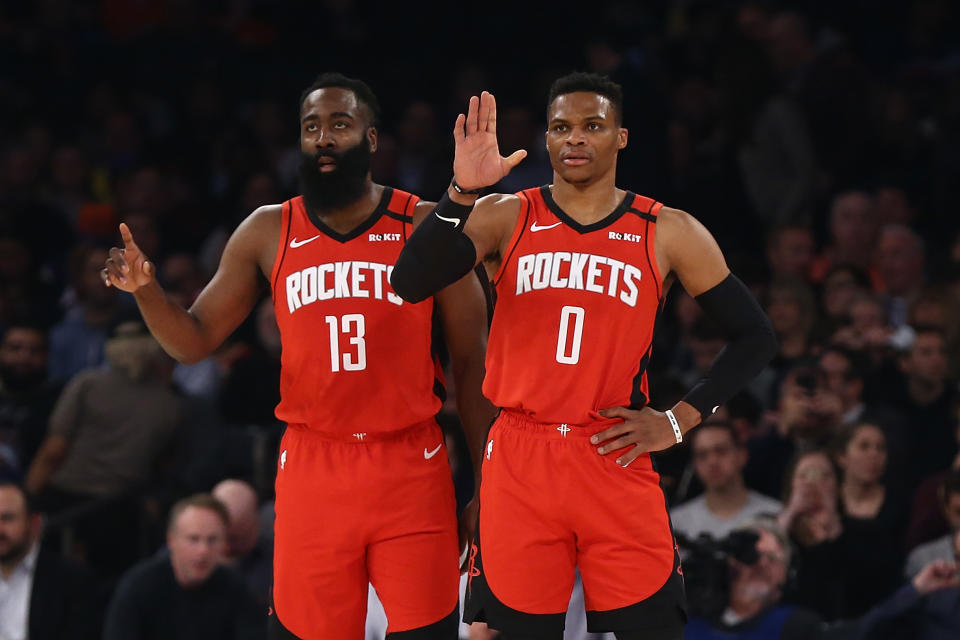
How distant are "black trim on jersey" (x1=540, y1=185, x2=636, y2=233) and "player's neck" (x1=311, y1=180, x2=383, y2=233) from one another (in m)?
0.63

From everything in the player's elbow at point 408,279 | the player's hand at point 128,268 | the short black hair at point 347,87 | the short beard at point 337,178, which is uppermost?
the short black hair at point 347,87

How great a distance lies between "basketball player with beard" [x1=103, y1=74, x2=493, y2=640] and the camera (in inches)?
184

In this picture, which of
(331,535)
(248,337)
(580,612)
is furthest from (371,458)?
(248,337)

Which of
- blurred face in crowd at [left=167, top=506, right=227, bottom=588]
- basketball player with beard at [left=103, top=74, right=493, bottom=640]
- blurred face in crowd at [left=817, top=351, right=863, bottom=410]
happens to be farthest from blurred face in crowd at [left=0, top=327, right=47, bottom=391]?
basketball player with beard at [left=103, top=74, right=493, bottom=640]

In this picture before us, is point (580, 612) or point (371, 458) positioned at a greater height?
point (371, 458)

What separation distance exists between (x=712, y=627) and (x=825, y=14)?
652 cm

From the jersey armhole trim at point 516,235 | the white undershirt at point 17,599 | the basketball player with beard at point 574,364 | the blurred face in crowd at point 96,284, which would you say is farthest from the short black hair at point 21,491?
the jersey armhole trim at point 516,235

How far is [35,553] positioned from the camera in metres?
7.38

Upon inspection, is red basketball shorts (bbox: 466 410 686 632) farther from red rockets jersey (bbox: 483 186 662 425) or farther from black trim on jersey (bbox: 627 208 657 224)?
black trim on jersey (bbox: 627 208 657 224)

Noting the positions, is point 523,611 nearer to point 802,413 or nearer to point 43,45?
point 802,413

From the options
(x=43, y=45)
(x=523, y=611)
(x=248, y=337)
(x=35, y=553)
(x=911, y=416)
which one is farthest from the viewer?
(x=43, y=45)

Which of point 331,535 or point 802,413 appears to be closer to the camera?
point 331,535

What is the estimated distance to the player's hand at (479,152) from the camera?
14.0ft

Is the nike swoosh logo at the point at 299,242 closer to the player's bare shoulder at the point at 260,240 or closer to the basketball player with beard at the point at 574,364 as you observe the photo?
the player's bare shoulder at the point at 260,240
